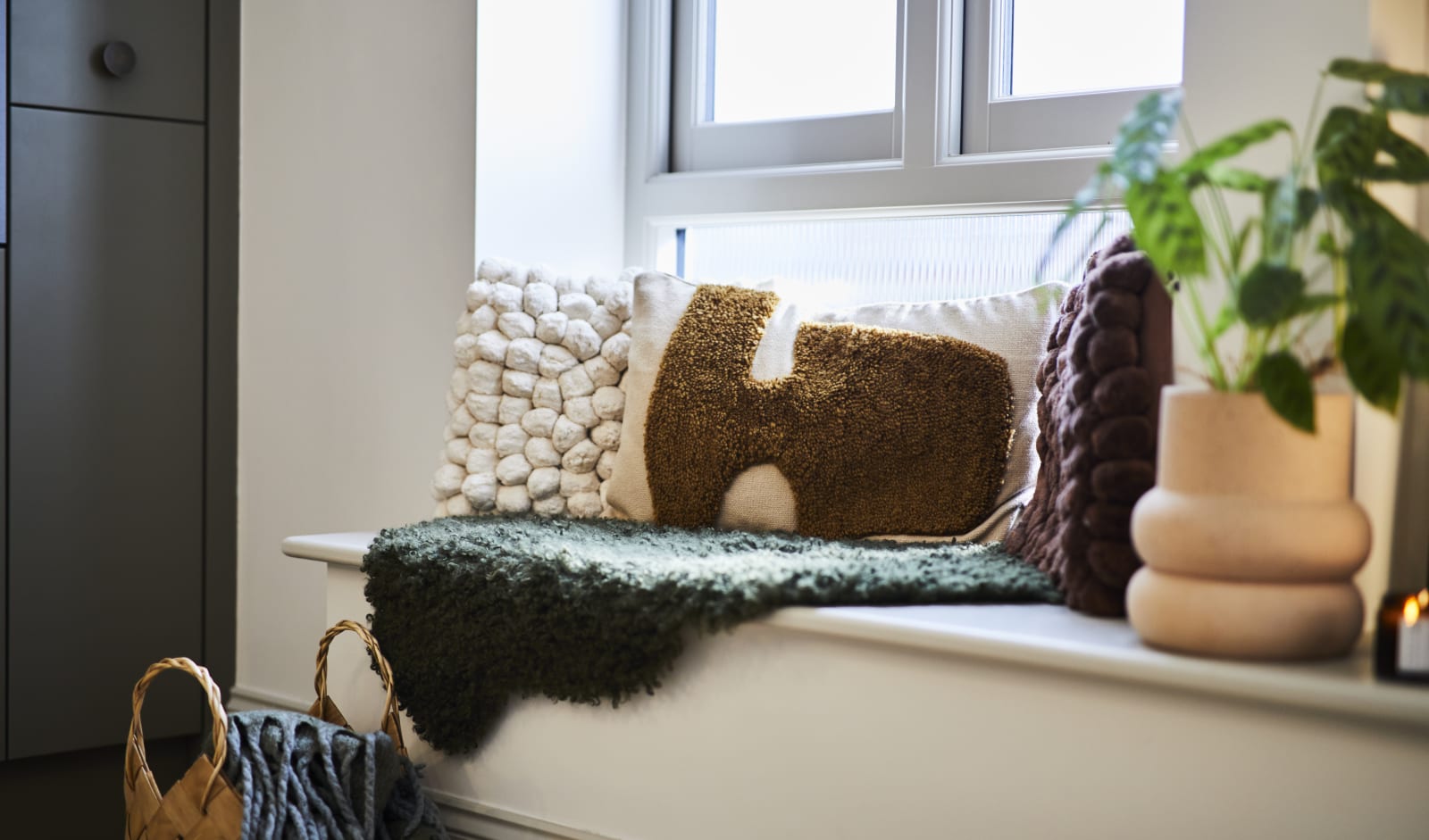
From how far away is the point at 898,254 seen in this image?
1996mm

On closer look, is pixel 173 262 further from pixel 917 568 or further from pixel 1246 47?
pixel 1246 47

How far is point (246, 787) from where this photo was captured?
1333 millimetres

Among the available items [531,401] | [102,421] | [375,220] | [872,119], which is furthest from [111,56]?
[872,119]

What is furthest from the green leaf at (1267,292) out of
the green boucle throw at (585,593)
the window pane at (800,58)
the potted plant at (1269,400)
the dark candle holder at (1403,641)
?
the window pane at (800,58)

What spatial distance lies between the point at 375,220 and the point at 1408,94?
169 cm

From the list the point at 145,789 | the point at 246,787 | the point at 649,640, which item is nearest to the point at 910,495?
the point at 649,640

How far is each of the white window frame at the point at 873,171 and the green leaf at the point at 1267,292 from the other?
90cm

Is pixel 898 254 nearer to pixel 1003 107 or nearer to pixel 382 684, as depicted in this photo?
pixel 1003 107

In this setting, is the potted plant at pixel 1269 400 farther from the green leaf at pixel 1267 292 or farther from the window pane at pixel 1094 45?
the window pane at pixel 1094 45

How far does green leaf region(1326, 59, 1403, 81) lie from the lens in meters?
0.93

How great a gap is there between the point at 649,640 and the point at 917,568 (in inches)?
11.3

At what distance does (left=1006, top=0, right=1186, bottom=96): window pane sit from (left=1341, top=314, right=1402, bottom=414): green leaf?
960 millimetres

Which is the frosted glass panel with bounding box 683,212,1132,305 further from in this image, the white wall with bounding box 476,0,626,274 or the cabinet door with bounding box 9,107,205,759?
the cabinet door with bounding box 9,107,205,759

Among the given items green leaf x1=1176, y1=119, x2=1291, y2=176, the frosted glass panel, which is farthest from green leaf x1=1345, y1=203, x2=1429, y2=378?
the frosted glass panel
